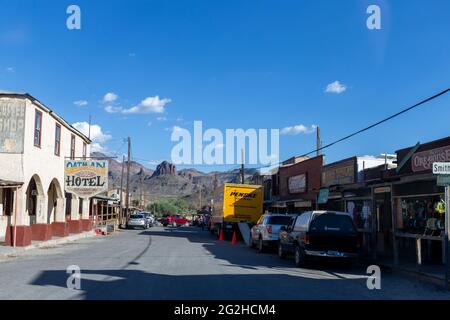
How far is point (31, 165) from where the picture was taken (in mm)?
23672

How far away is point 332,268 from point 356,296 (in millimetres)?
5891

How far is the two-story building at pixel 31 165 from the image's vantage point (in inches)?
882

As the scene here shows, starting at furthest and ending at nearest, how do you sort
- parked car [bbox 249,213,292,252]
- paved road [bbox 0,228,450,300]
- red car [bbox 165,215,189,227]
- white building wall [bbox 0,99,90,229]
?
red car [bbox 165,215,189,227] → white building wall [bbox 0,99,90,229] → parked car [bbox 249,213,292,252] → paved road [bbox 0,228,450,300]

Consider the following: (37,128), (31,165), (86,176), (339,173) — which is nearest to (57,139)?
(86,176)

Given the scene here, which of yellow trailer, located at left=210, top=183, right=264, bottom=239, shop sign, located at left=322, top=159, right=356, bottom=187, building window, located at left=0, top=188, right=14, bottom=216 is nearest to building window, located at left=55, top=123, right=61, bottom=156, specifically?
building window, located at left=0, top=188, right=14, bottom=216

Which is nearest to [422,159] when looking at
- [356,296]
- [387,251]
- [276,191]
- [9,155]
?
[387,251]

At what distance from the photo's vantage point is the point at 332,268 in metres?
16.5

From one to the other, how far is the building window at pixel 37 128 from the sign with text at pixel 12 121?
1.40 m

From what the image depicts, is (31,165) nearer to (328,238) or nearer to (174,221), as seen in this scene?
(328,238)

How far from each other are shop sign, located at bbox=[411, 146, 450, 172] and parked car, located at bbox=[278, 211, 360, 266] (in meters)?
4.09

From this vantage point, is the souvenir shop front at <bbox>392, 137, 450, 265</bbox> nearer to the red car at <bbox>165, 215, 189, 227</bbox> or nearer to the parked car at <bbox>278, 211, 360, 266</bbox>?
the parked car at <bbox>278, 211, 360, 266</bbox>

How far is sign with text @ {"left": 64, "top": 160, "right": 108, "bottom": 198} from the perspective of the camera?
98.1 ft

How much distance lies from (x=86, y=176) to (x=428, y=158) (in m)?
19.1

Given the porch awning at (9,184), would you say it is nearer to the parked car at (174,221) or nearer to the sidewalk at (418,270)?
the sidewalk at (418,270)
